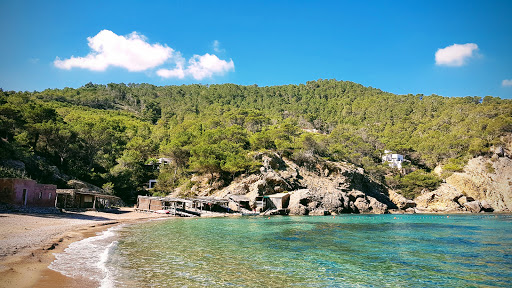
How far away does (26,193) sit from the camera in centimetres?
2048

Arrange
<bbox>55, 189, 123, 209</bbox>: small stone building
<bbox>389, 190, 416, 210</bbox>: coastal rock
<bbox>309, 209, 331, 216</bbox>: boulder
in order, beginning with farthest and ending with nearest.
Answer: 1. <bbox>389, 190, 416, 210</bbox>: coastal rock
2. <bbox>309, 209, 331, 216</bbox>: boulder
3. <bbox>55, 189, 123, 209</bbox>: small stone building

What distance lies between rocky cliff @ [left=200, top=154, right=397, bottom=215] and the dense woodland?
210cm

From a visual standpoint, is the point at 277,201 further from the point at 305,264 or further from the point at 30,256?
the point at 30,256

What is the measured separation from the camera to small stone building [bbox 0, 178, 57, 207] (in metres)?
19.4

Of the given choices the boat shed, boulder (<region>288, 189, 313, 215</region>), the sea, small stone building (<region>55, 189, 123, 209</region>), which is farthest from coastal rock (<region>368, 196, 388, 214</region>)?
small stone building (<region>55, 189, 123, 209</region>)

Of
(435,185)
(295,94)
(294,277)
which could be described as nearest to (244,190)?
(294,277)

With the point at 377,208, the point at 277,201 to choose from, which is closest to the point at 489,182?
the point at 377,208

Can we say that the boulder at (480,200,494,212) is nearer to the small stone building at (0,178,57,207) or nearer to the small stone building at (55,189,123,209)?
the small stone building at (55,189,123,209)

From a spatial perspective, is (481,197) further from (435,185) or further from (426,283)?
(426,283)

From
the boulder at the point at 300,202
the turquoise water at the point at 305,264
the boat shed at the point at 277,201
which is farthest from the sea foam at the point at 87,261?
the boulder at the point at 300,202

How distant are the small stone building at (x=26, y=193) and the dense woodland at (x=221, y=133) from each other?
2844 mm

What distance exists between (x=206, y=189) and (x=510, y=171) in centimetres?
5012

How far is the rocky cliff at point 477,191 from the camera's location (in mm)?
46938

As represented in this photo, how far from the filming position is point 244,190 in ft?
126
